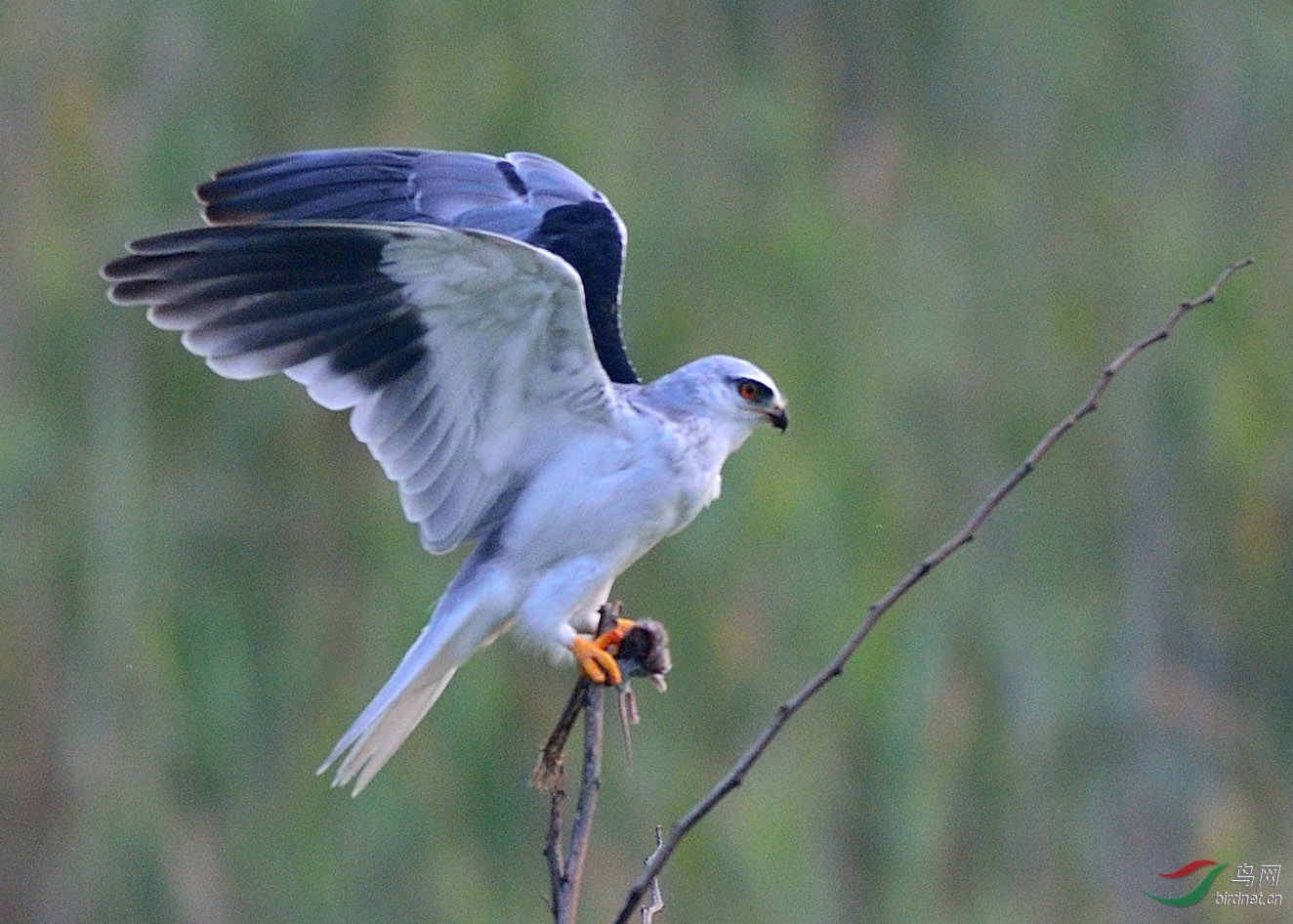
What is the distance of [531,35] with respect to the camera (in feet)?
23.4

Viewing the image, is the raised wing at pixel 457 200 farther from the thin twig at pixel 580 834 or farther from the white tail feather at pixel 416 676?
the thin twig at pixel 580 834

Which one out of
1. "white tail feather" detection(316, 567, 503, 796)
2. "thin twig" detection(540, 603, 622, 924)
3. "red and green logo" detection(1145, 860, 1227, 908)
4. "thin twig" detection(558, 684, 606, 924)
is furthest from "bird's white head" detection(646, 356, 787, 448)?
"red and green logo" detection(1145, 860, 1227, 908)

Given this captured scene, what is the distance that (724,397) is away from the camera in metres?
3.94

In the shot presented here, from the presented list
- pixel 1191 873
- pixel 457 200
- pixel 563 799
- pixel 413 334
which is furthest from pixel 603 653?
pixel 1191 873

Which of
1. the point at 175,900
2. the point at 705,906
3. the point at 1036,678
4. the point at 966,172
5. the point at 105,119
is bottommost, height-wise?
the point at 175,900

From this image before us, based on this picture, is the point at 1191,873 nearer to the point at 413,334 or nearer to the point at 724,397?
the point at 724,397

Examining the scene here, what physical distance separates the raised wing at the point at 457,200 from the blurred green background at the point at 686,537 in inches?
80.3

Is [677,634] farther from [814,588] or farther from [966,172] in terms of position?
[966,172]

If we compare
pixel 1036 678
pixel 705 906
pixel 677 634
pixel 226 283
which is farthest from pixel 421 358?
pixel 1036 678

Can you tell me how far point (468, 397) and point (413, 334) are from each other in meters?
0.19

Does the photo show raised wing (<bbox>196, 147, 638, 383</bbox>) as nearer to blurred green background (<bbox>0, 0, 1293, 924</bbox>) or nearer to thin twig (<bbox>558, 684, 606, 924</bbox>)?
thin twig (<bbox>558, 684, 606, 924</bbox>)

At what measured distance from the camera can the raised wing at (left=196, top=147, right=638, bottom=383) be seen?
420cm

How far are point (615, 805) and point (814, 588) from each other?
1.13 m

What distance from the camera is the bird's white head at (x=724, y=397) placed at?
3906mm
